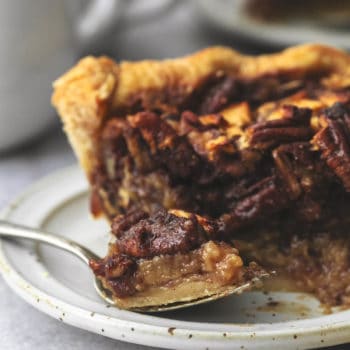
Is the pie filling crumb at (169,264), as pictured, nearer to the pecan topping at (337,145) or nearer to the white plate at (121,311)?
the white plate at (121,311)

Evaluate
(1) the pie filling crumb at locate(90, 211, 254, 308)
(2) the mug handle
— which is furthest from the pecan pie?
(2) the mug handle

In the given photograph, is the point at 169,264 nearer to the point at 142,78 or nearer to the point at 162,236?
the point at 162,236

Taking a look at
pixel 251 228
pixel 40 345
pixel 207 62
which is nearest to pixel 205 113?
pixel 207 62

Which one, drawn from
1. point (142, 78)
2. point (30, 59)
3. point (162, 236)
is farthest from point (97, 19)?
point (162, 236)

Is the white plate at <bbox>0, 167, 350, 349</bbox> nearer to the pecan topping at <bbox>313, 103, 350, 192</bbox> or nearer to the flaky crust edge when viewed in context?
the flaky crust edge

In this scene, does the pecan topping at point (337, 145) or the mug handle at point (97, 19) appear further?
the mug handle at point (97, 19)

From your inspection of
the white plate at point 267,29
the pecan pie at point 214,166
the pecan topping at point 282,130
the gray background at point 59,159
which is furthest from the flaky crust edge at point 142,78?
the white plate at point 267,29
